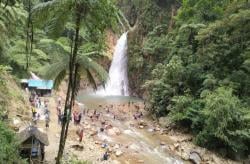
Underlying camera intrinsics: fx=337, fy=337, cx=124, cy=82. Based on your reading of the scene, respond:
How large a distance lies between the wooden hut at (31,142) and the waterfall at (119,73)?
24900mm

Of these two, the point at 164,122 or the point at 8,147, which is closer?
the point at 8,147

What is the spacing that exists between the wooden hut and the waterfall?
24.9 m

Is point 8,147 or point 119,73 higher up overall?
point 119,73

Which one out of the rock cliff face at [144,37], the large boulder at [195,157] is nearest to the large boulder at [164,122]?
the large boulder at [195,157]

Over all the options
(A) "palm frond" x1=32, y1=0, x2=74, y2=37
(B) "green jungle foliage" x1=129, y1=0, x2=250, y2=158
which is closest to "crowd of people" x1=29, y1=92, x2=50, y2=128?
(B) "green jungle foliage" x1=129, y1=0, x2=250, y2=158

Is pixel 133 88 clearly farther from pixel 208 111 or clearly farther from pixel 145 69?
pixel 208 111

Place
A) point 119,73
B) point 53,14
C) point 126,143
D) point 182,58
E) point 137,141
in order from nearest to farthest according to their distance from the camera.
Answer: point 53,14 → point 126,143 → point 137,141 → point 182,58 → point 119,73

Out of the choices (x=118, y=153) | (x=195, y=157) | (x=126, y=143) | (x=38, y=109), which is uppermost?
(x=38, y=109)

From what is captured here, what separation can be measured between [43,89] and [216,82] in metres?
15.9

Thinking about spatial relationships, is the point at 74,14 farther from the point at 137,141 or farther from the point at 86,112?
the point at 86,112

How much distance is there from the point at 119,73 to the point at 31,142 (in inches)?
1136

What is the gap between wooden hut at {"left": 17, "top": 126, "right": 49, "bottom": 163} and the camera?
47.7 feet

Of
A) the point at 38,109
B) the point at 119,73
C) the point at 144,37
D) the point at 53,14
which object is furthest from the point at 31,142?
the point at 144,37

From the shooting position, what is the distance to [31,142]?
14734 mm
